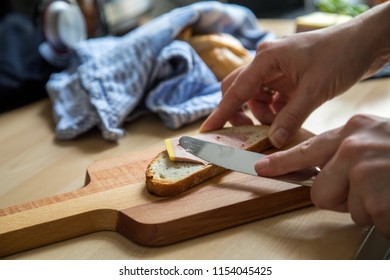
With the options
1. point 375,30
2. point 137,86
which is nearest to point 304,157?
point 375,30

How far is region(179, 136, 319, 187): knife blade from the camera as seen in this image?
728 millimetres

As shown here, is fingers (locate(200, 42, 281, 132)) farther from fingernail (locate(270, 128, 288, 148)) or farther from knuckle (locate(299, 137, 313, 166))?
knuckle (locate(299, 137, 313, 166))

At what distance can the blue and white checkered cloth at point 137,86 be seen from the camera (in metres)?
1.04

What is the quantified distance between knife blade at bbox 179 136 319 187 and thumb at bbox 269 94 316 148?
0.09 metres

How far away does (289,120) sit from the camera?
856mm

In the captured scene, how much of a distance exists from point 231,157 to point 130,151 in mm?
277

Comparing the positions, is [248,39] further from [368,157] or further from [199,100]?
[368,157]

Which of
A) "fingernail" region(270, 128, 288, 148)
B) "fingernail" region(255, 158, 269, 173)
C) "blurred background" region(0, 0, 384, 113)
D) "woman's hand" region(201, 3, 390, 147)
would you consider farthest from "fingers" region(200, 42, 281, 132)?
"blurred background" region(0, 0, 384, 113)

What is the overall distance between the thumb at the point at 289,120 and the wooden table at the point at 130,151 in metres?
0.16

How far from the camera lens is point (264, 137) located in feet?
2.84

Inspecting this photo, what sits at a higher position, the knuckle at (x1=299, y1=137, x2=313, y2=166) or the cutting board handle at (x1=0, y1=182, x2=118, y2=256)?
the knuckle at (x1=299, y1=137, x2=313, y2=166)

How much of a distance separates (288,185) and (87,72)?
0.57 meters

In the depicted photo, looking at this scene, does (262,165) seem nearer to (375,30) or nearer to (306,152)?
(306,152)
